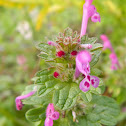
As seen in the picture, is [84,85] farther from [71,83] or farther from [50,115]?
[50,115]

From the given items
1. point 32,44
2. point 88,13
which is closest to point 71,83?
point 88,13

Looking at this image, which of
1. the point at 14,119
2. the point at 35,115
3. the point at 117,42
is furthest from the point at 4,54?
the point at 35,115

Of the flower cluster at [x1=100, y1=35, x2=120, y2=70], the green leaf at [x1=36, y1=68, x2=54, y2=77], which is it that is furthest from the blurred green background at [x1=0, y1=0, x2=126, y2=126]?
the green leaf at [x1=36, y1=68, x2=54, y2=77]

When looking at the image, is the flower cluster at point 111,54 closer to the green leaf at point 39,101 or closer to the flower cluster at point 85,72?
the green leaf at point 39,101

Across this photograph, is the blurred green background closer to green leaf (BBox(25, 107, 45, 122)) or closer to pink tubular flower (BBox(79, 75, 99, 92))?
green leaf (BBox(25, 107, 45, 122))

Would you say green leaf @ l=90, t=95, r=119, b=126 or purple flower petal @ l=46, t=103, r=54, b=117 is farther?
green leaf @ l=90, t=95, r=119, b=126

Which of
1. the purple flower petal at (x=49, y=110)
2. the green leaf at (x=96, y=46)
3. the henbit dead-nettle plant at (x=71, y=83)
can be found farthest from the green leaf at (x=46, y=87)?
the green leaf at (x=96, y=46)
